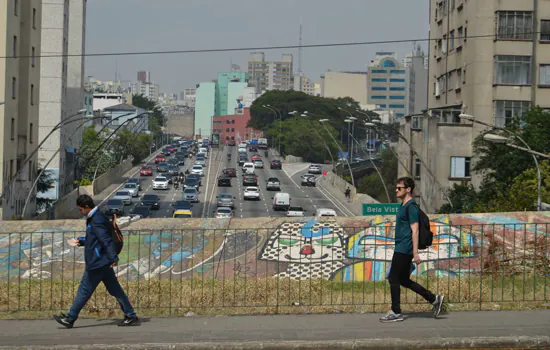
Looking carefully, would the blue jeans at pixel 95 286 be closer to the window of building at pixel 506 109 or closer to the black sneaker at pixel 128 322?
the black sneaker at pixel 128 322

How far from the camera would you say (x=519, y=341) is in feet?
29.9

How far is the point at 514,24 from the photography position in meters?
55.9

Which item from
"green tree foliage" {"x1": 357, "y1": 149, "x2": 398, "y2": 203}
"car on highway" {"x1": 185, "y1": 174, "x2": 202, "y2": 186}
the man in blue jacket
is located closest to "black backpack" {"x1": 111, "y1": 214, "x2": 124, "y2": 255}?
the man in blue jacket

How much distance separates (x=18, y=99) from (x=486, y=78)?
92.7ft

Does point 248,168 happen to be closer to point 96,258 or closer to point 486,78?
point 486,78

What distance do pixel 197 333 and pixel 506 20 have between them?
5019 cm

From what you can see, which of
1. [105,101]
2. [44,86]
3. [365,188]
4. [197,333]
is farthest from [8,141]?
[105,101]

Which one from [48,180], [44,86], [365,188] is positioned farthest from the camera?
[365,188]

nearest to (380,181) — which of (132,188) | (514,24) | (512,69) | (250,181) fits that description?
(250,181)

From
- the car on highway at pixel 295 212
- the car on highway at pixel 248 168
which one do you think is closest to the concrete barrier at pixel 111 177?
the car on highway at pixel 248 168

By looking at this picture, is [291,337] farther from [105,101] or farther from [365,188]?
[105,101]

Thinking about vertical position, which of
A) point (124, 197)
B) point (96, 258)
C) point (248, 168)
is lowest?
point (124, 197)

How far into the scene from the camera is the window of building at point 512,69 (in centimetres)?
5597

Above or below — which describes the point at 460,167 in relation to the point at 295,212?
above
